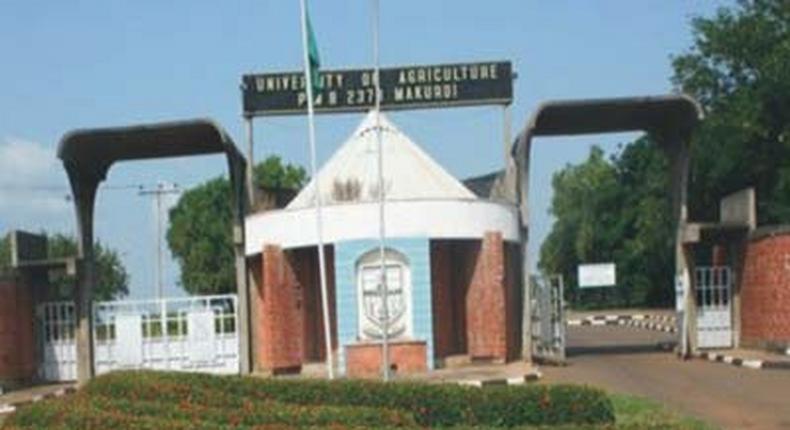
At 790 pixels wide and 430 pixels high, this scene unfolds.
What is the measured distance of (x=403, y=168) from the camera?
28484 millimetres

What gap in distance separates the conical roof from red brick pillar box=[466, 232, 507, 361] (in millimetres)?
1213

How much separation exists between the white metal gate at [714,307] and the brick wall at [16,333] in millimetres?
14011

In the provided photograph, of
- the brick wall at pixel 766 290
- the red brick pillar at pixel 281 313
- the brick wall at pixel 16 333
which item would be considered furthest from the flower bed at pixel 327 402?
the brick wall at pixel 16 333

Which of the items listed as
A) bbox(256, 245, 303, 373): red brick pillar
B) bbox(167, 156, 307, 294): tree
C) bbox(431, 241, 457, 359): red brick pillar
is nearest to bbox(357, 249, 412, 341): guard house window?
bbox(431, 241, 457, 359): red brick pillar

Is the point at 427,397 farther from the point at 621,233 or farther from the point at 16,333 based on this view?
the point at 621,233

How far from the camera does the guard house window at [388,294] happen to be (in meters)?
25.7

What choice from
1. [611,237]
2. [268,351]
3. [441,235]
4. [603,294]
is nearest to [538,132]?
[441,235]

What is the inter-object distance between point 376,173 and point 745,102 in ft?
54.6

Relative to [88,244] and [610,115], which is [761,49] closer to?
[610,115]

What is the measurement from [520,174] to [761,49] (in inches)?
672

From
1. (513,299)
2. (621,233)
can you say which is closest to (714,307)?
(513,299)

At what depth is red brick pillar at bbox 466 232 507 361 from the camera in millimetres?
26312

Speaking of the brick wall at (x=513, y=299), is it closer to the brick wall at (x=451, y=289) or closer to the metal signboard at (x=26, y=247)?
the brick wall at (x=451, y=289)

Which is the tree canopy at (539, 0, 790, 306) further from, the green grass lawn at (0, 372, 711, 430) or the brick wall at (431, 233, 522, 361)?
the green grass lawn at (0, 372, 711, 430)
